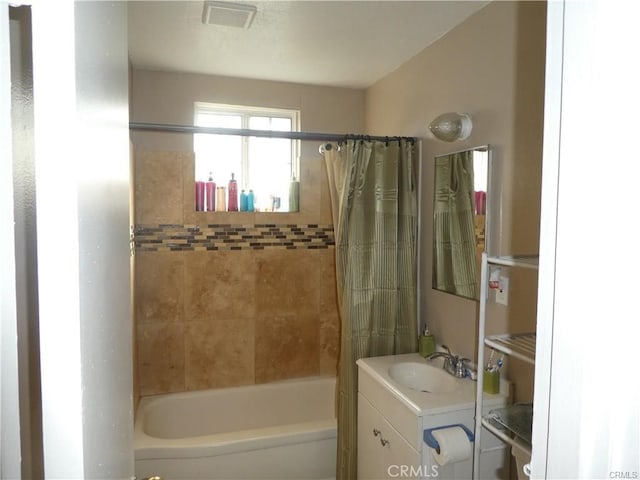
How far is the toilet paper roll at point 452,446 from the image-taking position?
159 centimetres

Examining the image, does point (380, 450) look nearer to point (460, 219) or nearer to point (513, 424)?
point (513, 424)

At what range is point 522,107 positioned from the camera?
1761 millimetres

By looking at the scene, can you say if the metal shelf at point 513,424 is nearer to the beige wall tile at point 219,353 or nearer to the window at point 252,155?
the beige wall tile at point 219,353

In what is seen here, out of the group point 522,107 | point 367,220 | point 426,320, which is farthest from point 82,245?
point 426,320

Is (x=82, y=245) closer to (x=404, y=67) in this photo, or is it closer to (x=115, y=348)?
(x=115, y=348)

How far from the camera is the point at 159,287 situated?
9.39 ft

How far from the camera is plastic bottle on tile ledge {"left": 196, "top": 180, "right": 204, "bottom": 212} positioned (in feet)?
9.58

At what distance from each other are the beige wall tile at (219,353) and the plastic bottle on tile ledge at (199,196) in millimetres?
820

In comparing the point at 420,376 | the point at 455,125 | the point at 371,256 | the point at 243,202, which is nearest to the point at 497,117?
the point at 455,125

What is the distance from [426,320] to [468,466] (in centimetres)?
92

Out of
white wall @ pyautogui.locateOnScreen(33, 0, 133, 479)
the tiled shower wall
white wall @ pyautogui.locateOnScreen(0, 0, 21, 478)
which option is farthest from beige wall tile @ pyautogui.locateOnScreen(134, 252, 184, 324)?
white wall @ pyautogui.locateOnScreen(0, 0, 21, 478)

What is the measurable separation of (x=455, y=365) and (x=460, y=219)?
2.45 ft

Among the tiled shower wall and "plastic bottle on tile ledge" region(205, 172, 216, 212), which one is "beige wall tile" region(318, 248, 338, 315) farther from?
"plastic bottle on tile ledge" region(205, 172, 216, 212)

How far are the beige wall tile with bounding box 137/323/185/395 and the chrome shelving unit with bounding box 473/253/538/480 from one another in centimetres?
208
